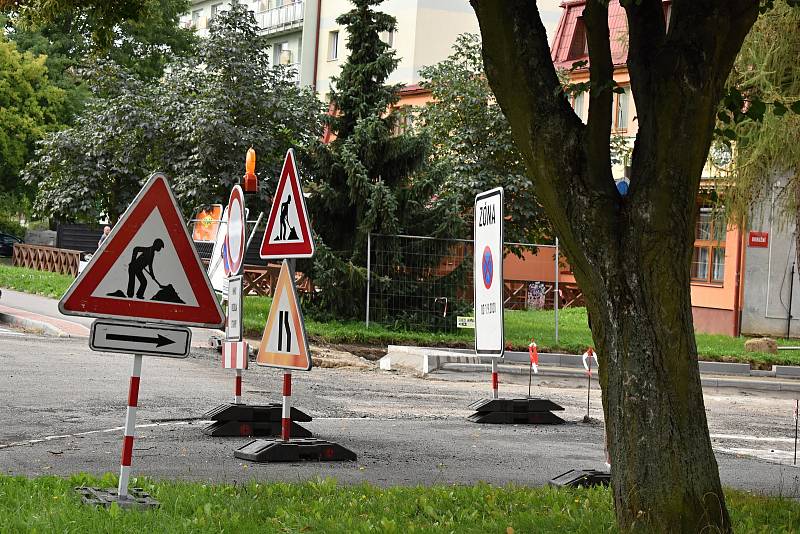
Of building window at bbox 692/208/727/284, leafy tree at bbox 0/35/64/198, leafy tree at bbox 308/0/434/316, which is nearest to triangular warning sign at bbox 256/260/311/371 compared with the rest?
leafy tree at bbox 308/0/434/316

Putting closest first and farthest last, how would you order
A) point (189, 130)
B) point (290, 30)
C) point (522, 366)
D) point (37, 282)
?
point (522, 366) → point (189, 130) → point (37, 282) → point (290, 30)

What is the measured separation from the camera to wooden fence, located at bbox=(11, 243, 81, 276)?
3784cm

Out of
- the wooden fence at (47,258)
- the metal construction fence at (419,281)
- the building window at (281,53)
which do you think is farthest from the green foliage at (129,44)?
the metal construction fence at (419,281)

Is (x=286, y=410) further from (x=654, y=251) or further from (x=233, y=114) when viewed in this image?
(x=233, y=114)

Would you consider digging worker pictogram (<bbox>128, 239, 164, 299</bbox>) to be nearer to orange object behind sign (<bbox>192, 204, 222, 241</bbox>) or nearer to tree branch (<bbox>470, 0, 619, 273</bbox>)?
tree branch (<bbox>470, 0, 619, 273</bbox>)

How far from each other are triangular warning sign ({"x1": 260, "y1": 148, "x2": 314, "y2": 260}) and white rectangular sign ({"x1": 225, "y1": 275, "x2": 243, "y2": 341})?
2.01 meters

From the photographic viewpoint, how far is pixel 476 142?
3550cm

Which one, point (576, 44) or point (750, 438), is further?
point (576, 44)

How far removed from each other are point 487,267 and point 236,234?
8.40ft

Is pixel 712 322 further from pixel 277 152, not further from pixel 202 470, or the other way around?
pixel 202 470

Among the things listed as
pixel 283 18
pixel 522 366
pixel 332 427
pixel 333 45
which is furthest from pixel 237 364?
pixel 283 18

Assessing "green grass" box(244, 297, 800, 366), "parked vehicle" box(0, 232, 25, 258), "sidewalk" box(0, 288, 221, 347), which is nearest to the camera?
"sidewalk" box(0, 288, 221, 347)

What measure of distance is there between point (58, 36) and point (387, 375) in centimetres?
4822

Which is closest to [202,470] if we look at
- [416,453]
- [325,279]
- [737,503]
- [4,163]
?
[416,453]
